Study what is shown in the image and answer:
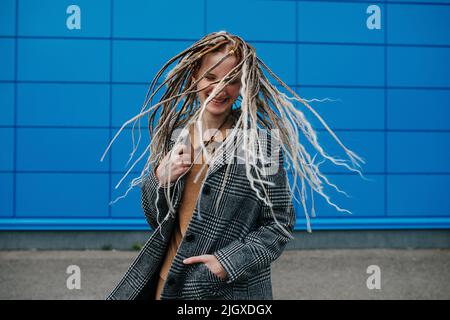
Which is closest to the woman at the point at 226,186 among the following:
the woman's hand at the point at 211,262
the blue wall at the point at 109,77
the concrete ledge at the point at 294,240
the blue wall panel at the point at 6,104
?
the woman's hand at the point at 211,262

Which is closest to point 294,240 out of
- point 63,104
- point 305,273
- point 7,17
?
point 305,273

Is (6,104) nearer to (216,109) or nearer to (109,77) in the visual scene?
(109,77)

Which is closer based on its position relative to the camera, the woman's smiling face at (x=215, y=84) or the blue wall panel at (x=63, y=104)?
the woman's smiling face at (x=215, y=84)

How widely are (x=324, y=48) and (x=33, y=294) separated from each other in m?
4.62

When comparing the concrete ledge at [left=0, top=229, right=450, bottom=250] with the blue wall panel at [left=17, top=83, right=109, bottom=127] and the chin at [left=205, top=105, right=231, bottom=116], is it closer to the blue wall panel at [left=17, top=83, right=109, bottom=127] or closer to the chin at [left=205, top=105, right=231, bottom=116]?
the blue wall panel at [left=17, top=83, right=109, bottom=127]

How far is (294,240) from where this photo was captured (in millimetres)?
7910

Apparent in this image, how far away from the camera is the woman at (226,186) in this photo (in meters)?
2.27

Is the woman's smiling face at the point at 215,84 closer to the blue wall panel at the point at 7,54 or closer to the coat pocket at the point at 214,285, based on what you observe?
the coat pocket at the point at 214,285

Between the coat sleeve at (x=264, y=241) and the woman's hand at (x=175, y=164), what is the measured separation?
0.30 m

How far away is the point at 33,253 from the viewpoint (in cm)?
780

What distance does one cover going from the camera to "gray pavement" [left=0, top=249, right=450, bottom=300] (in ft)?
19.7

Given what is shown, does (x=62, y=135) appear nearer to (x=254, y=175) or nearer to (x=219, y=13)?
(x=219, y=13)

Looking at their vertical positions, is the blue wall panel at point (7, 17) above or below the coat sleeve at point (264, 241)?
above
